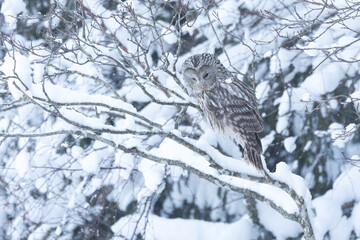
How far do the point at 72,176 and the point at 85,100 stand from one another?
235 centimetres

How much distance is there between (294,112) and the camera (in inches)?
213

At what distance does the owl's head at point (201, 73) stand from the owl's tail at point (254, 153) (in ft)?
1.93

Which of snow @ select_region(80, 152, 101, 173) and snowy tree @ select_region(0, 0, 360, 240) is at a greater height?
snowy tree @ select_region(0, 0, 360, 240)

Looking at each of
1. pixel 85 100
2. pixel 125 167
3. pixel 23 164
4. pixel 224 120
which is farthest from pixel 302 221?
pixel 23 164

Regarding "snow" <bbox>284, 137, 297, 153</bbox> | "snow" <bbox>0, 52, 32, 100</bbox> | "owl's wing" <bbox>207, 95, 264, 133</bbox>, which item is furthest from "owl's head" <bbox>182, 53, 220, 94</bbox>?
"snow" <bbox>0, 52, 32, 100</bbox>

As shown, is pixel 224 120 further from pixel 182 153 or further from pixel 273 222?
pixel 273 222

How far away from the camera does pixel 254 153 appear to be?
13.1 ft

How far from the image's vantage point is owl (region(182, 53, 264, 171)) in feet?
13.8

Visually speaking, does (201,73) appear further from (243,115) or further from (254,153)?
(254,153)

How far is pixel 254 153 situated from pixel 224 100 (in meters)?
0.55

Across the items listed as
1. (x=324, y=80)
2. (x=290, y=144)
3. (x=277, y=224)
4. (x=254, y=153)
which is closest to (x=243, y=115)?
(x=254, y=153)

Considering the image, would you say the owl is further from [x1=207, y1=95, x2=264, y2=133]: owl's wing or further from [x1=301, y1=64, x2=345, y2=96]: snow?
[x1=301, y1=64, x2=345, y2=96]: snow

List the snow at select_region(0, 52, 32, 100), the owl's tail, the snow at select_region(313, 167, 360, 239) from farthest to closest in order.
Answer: the snow at select_region(313, 167, 360, 239) → the owl's tail → the snow at select_region(0, 52, 32, 100)

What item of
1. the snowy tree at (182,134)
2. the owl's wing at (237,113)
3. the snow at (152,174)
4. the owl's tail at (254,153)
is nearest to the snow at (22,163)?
the snowy tree at (182,134)
